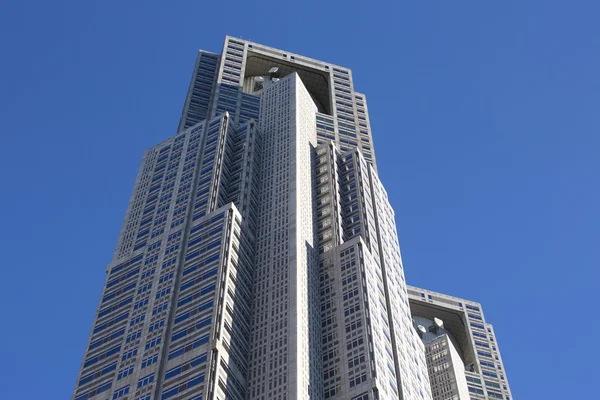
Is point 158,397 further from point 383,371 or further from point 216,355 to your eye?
point 383,371

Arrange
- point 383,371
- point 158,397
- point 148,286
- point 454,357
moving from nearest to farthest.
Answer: point 158,397 → point 383,371 → point 148,286 → point 454,357

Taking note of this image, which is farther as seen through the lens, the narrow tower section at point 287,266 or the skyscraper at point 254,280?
the narrow tower section at point 287,266

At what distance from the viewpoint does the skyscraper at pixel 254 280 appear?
436 ft

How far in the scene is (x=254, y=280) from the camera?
500ft

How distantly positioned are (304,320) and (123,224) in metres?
47.5

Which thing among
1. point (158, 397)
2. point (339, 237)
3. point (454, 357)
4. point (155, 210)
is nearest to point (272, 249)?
point (339, 237)

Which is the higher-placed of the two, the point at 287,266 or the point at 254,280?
the point at 287,266

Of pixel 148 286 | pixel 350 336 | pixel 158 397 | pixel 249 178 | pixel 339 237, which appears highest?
pixel 249 178

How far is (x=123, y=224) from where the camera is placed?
17125cm

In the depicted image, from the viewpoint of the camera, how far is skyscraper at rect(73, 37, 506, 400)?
133 m

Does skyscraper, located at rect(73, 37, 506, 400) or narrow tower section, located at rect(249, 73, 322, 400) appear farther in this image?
narrow tower section, located at rect(249, 73, 322, 400)

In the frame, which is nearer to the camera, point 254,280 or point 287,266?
point 287,266

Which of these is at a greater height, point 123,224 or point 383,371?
point 123,224

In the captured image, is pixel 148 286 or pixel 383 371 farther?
pixel 148 286
